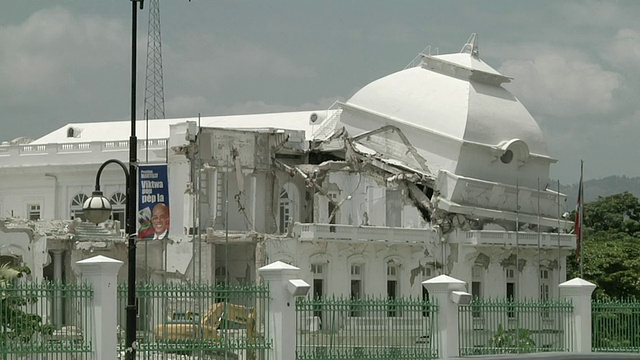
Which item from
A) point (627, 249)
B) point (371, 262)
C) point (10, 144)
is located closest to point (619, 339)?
point (371, 262)

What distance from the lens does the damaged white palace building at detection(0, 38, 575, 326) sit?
52438mm

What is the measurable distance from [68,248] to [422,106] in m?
18.5

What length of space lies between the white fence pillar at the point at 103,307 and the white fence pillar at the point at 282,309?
320 cm

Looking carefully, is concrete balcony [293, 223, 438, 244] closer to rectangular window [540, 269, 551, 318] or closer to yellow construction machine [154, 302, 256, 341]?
rectangular window [540, 269, 551, 318]

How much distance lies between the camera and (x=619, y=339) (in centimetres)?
3017

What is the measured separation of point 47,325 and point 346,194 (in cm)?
3335

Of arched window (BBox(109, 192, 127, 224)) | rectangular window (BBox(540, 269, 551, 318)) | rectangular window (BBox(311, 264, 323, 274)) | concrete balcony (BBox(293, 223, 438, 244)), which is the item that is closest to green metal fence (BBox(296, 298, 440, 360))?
concrete balcony (BBox(293, 223, 438, 244))

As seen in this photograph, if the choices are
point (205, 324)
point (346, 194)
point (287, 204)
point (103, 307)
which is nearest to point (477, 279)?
point (346, 194)

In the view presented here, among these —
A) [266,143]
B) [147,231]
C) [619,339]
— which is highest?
[266,143]

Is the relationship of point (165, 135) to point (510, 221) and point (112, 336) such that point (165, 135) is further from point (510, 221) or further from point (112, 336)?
point (112, 336)

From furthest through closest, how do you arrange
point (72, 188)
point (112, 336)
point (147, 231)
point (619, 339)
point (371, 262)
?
point (72, 188)
point (371, 262)
point (619, 339)
point (147, 231)
point (112, 336)

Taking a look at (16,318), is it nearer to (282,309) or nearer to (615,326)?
(282,309)

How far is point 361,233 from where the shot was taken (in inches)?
2119

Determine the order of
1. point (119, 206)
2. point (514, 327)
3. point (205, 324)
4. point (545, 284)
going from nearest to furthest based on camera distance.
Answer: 1. point (205, 324)
2. point (514, 327)
3. point (119, 206)
4. point (545, 284)
